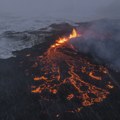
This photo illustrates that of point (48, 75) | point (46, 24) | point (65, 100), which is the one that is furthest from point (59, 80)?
point (46, 24)

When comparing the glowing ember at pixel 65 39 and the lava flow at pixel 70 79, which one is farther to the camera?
the glowing ember at pixel 65 39

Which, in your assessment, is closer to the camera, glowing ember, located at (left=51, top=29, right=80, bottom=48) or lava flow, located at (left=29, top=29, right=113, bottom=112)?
lava flow, located at (left=29, top=29, right=113, bottom=112)

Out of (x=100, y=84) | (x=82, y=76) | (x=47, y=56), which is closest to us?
(x=100, y=84)

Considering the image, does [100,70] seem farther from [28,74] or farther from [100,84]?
[28,74]

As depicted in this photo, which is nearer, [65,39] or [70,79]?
[70,79]

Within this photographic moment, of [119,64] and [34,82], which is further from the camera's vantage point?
[119,64]

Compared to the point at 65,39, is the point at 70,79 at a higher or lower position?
higher

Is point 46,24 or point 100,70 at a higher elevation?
point 100,70

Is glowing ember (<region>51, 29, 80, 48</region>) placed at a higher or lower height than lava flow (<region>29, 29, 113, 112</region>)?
lower
